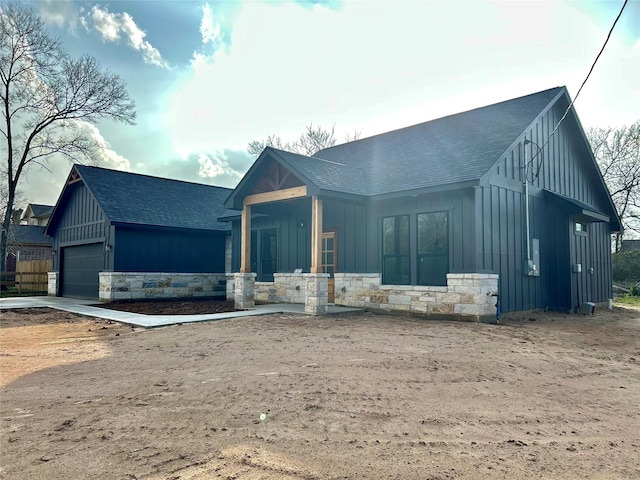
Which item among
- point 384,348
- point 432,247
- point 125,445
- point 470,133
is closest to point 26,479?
point 125,445

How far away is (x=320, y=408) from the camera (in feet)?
13.2

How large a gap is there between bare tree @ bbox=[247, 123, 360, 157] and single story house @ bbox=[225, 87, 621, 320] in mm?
20774

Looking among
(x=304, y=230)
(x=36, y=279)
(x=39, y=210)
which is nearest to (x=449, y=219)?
(x=304, y=230)

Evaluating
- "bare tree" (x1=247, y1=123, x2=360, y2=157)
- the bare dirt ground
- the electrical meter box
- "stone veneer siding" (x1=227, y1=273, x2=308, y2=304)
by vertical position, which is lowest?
the bare dirt ground

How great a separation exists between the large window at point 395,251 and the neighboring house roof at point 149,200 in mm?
9458

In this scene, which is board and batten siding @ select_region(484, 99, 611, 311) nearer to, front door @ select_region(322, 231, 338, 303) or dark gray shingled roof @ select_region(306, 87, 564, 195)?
dark gray shingled roof @ select_region(306, 87, 564, 195)

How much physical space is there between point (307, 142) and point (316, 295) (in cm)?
2714

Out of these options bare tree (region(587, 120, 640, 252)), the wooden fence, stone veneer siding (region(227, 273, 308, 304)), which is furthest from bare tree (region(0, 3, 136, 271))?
bare tree (region(587, 120, 640, 252))

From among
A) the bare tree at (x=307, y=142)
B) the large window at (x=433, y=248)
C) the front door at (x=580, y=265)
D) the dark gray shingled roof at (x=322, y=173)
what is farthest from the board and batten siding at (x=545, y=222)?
the bare tree at (x=307, y=142)

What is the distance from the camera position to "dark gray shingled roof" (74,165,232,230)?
16938 mm

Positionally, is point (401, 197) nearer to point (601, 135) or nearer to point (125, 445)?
point (125, 445)

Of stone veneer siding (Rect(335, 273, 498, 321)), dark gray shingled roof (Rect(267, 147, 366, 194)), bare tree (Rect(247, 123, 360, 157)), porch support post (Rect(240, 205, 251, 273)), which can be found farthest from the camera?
bare tree (Rect(247, 123, 360, 157))

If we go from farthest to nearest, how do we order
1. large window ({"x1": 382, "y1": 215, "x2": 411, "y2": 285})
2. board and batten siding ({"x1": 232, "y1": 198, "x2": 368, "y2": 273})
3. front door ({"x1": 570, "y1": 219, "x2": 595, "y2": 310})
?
front door ({"x1": 570, "y1": 219, "x2": 595, "y2": 310}) → board and batten siding ({"x1": 232, "y1": 198, "x2": 368, "y2": 273}) → large window ({"x1": 382, "y1": 215, "x2": 411, "y2": 285})

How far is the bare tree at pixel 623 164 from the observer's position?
26.9 m
